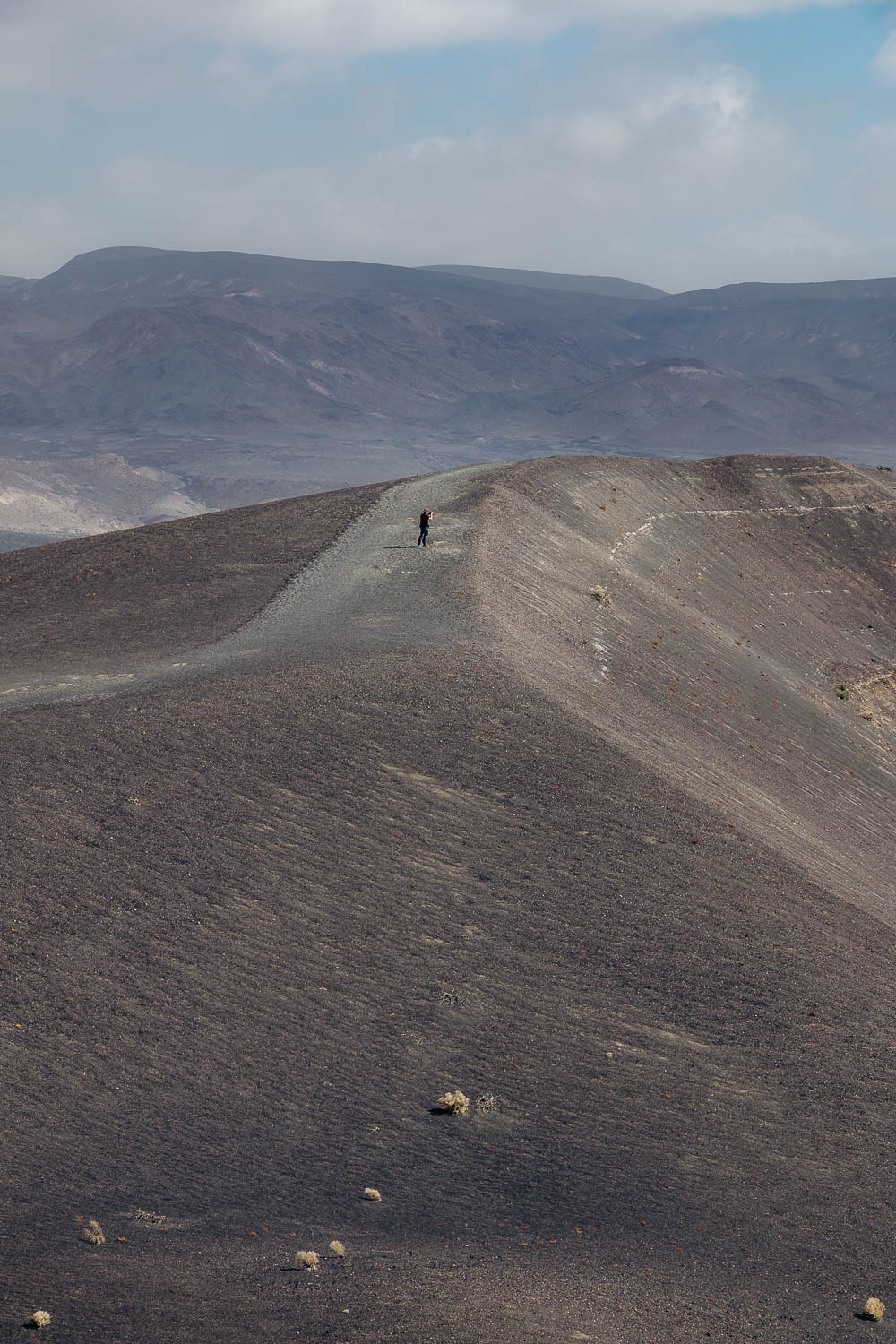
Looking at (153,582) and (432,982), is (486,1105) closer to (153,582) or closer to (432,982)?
(432,982)

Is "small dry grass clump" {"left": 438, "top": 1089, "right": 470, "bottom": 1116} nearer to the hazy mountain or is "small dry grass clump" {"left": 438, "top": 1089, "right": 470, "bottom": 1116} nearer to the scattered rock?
the scattered rock

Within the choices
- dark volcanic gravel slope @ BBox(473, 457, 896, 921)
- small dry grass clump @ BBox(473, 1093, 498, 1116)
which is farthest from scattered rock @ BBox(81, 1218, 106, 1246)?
dark volcanic gravel slope @ BBox(473, 457, 896, 921)

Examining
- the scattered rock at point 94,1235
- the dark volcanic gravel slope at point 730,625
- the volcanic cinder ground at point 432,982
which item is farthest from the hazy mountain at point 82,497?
the scattered rock at point 94,1235

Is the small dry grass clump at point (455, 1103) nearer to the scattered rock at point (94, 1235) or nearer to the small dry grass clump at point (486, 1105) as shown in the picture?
the small dry grass clump at point (486, 1105)

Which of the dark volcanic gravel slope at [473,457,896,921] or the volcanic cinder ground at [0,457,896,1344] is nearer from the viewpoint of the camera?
the volcanic cinder ground at [0,457,896,1344]

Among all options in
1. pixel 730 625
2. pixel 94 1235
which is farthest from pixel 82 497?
pixel 94 1235
